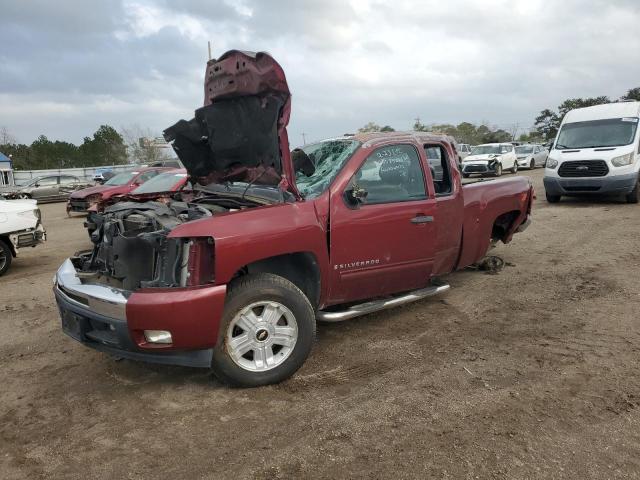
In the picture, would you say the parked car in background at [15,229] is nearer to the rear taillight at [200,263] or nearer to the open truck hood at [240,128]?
the open truck hood at [240,128]

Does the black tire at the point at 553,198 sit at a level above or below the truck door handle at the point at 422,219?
below

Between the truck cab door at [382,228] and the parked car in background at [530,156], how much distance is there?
951 inches

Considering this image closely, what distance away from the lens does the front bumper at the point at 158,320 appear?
3113 millimetres

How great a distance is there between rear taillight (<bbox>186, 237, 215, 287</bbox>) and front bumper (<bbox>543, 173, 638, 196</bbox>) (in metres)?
11.1

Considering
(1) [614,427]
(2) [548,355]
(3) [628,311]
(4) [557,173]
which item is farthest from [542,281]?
(4) [557,173]

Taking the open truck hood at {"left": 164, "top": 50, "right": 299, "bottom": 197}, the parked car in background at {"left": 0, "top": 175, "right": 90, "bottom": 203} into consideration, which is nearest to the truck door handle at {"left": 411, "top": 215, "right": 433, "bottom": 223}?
the open truck hood at {"left": 164, "top": 50, "right": 299, "bottom": 197}

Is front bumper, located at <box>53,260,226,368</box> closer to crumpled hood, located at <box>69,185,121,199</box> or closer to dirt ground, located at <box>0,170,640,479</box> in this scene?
dirt ground, located at <box>0,170,640,479</box>

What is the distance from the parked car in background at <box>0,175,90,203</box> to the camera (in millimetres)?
22656

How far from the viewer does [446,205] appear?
15.5ft

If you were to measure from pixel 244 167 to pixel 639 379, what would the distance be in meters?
3.62

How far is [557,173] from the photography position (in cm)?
1213

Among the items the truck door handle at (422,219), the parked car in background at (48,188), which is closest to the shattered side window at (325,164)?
the truck door handle at (422,219)

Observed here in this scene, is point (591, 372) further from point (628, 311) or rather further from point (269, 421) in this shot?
point (269, 421)

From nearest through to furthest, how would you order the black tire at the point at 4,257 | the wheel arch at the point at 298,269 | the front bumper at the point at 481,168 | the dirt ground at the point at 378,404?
1. the dirt ground at the point at 378,404
2. the wheel arch at the point at 298,269
3. the black tire at the point at 4,257
4. the front bumper at the point at 481,168
